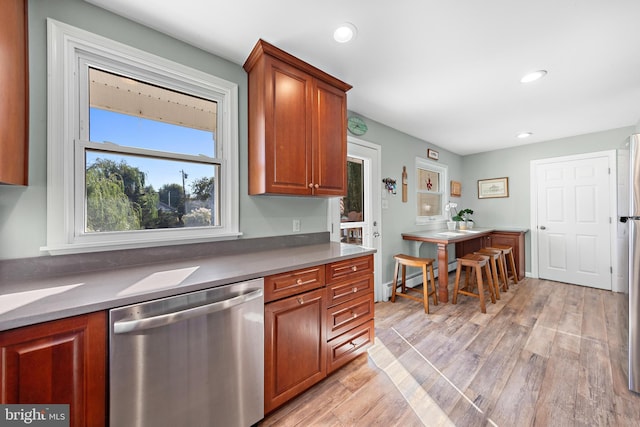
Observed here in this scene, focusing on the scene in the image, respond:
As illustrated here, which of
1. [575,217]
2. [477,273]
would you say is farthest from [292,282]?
[575,217]

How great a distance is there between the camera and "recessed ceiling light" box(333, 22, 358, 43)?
1.56 metres

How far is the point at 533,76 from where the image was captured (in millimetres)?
2107

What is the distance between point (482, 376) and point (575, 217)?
3.60 m

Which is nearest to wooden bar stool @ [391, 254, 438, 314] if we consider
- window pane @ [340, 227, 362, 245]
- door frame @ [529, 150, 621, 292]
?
window pane @ [340, 227, 362, 245]

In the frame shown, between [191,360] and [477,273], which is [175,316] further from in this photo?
[477,273]

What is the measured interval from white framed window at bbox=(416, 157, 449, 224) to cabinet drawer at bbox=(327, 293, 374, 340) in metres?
2.35

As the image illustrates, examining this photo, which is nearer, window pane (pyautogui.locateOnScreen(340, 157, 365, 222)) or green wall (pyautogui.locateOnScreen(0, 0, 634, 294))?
green wall (pyautogui.locateOnScreen(0, 0, 634, 294))

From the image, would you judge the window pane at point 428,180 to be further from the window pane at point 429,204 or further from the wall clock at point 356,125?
the wall clock at point 356,125

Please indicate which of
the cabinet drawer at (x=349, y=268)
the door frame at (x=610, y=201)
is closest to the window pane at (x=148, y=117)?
the cabinet drawer at (x=349, y=268)

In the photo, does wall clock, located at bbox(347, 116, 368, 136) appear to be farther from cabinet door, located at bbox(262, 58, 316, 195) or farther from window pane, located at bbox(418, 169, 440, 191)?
window pane, located at bbox(418, 169, 440, 191)

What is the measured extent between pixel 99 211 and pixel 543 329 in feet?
12.6

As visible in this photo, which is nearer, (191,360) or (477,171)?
(191,360)

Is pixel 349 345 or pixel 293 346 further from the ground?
pixel 293 346

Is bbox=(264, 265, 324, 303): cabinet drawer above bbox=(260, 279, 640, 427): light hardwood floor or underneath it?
above
